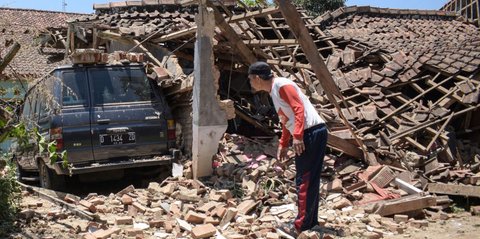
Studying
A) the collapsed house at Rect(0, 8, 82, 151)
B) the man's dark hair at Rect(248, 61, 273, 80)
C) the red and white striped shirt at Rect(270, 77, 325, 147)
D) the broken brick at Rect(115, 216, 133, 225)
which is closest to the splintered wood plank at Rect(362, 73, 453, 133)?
the red and white striped shirt at Rect(270, 77, 325, 147)

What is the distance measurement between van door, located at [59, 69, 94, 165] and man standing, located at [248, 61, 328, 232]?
325cm

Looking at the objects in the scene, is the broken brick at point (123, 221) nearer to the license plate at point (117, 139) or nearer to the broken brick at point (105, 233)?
the broken brick at point (105, 233)

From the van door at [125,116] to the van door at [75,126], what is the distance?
10cm

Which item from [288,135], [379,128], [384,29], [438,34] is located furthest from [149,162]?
[438,34]

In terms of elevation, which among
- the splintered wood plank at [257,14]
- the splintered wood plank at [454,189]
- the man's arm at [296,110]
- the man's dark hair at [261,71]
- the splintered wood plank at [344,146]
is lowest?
the splintered wood plank at [454,189]

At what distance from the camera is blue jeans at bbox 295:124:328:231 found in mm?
5168

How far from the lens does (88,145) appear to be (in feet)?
24.5

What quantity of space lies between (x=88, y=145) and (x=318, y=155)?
375 cm

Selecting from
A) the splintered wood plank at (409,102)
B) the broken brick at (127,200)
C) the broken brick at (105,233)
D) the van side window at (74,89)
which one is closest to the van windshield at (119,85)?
the van side window at (74,89)

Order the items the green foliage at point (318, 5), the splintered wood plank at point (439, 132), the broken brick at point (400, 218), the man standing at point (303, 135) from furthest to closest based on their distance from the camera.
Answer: the green foliage at point (318, 5) → the splintered wood plank at point (439, 132) → the broken brick at point (400, 218) → the man standing at point (303, 135)

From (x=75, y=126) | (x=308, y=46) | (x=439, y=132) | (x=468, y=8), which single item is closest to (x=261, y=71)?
(x=308, y=46)

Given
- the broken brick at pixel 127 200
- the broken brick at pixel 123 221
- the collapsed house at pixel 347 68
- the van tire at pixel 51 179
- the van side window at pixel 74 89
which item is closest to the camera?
the broken brick at pixel 123 221

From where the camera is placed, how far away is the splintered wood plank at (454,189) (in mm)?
6809

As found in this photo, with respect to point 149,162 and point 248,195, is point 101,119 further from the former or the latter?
point 248,195
